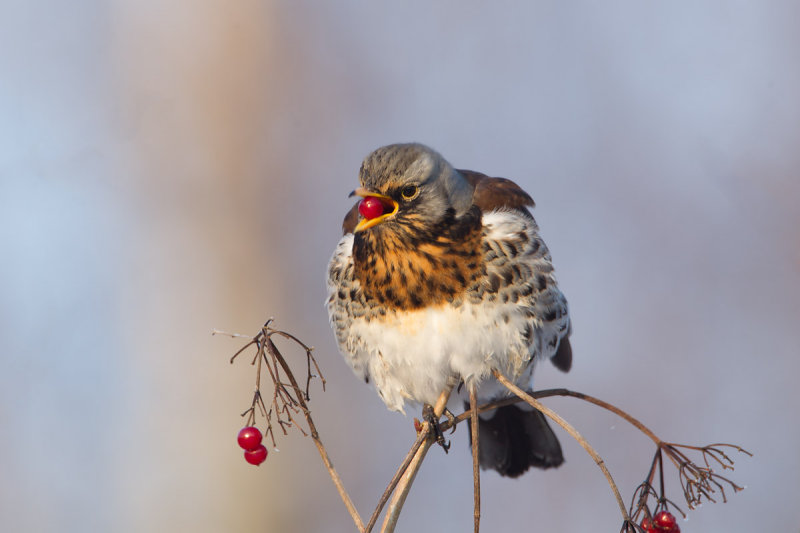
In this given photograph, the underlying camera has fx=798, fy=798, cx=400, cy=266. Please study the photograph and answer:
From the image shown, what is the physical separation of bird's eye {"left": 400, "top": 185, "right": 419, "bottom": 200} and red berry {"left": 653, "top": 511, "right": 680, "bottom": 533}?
0.97 m

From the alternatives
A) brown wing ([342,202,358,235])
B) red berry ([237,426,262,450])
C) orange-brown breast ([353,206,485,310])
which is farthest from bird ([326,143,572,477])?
red berry ([237,426,262,450])

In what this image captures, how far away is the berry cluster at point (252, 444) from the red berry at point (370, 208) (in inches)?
23.0

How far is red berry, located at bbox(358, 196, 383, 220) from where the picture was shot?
78.0 inches

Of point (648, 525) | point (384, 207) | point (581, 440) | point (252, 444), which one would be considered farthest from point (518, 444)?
point (581, 440)

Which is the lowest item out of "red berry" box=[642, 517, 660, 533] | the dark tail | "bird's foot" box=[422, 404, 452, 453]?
"red berry" box=[642, 517, 660, 533]

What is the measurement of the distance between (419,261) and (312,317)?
2560 mm

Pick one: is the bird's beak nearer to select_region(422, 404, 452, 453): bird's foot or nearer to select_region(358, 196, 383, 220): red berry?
select_region(358, 196, 383, 220): red berry

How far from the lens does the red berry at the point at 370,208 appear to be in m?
1.98

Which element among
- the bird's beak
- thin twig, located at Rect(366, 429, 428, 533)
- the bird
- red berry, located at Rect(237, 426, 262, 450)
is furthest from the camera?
the bird

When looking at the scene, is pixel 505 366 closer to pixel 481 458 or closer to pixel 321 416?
pixel 481 458

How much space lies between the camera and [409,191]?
2049 mm

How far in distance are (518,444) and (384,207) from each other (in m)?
1.25

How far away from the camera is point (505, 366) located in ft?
7.50

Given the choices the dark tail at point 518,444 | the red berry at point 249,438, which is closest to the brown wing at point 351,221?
the red berry at point 249,438
